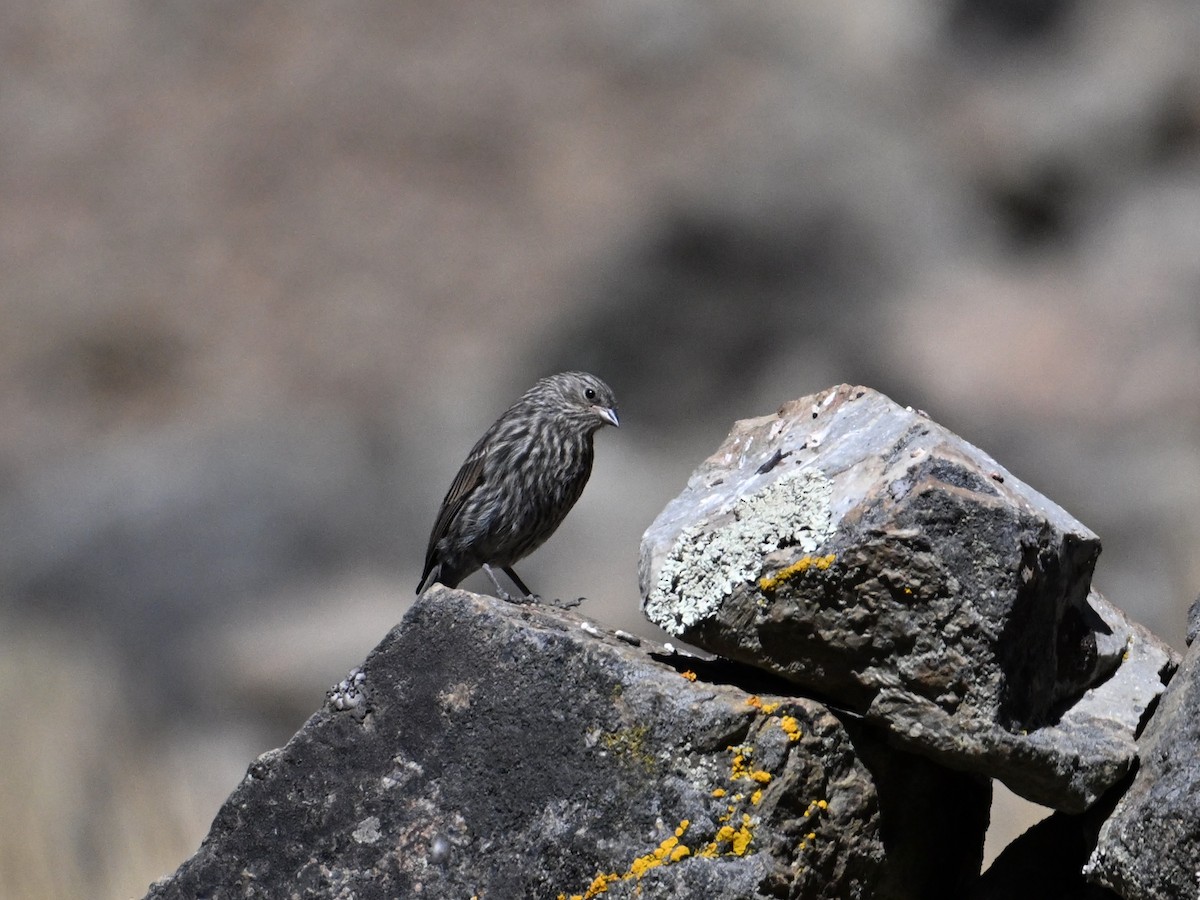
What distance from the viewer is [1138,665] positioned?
13.3 feet

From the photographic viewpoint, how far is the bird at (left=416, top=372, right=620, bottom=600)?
6.61 m

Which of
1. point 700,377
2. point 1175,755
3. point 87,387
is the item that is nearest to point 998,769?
point 1175,755

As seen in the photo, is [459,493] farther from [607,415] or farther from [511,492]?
[607,415]

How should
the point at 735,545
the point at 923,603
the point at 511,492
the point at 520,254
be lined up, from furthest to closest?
the point at 520,254 < the point at 511,492 < the point at 735,545 < the point at 923,603

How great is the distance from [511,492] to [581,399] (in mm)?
815

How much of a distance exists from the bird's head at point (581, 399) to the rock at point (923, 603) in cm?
308

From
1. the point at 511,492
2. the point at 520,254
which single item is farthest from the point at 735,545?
the point at 520,254

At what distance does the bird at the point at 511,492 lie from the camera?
661 centimetres

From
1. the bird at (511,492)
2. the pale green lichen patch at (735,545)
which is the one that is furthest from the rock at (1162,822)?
the bird at (511,492)

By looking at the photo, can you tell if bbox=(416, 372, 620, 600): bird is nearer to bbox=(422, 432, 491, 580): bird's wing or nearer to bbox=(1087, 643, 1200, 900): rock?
bbox=(422, 432, 491, 580): bird's wing

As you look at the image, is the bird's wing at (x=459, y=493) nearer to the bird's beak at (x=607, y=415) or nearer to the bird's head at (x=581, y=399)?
the bird's head at (x=581, y=399)

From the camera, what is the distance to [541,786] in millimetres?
3461

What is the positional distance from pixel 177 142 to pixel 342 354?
273 centimetres

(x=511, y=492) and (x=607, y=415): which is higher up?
(x=607, y=415)
